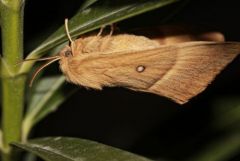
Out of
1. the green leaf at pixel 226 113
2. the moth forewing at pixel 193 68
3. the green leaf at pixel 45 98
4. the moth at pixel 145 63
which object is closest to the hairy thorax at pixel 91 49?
the moth at pixel 145 63

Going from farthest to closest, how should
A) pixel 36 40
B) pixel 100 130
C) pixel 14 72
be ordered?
1. pixel 100 130
2. pixel 36 40
3. pixel 14 72

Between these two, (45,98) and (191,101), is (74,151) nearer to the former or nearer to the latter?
(45,98)

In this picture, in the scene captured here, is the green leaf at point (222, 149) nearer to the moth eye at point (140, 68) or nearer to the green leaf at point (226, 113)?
the green leaf at point (226, 113)

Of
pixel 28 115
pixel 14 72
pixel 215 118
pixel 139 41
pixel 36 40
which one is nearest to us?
pixel 14 72

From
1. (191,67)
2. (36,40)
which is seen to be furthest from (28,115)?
(191,67)

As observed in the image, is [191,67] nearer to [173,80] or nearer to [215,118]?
[173,80]


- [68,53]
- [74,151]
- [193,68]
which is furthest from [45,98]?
[193,68]

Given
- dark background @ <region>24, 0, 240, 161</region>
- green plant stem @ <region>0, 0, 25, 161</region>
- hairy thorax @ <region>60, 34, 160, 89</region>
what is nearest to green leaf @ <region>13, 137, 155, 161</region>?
green plant stem @ <region>0, 0, 25, 161</region>
